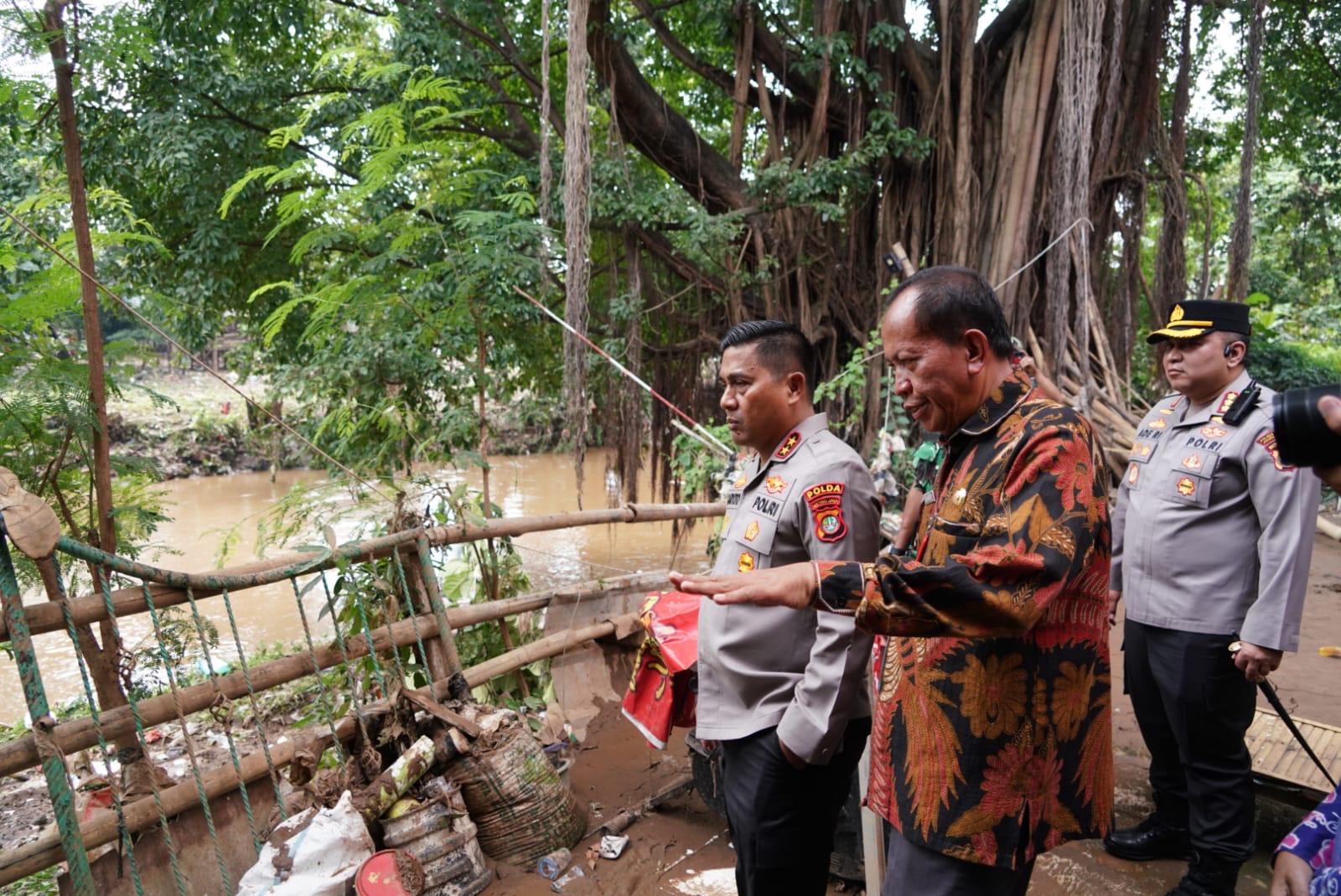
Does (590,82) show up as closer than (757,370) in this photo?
No

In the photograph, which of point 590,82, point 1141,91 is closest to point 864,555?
point 590,82

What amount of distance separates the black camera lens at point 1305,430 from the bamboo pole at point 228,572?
2281mm

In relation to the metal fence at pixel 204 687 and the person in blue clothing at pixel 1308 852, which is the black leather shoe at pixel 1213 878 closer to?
the person in blue clothing at pixel 1308 852

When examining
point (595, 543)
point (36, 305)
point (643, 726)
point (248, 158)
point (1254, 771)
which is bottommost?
point (595, 543)

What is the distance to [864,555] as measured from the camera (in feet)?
5.86

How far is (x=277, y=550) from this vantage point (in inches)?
195

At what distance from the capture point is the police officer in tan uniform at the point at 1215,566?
7.06 ft

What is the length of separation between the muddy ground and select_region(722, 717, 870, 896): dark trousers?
2.82 ft

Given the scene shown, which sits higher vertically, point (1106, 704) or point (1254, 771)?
point (1106, 704)

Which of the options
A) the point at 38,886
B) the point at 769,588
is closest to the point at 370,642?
the point at 38,886

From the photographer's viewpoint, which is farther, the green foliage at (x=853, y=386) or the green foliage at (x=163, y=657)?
the green foliage at (x=853, y=386)

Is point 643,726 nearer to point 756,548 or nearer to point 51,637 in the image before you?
point 756,548

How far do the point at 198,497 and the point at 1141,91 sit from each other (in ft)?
46.6

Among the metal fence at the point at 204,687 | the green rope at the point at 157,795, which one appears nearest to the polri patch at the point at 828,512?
the metal fence at the point at 204,687
